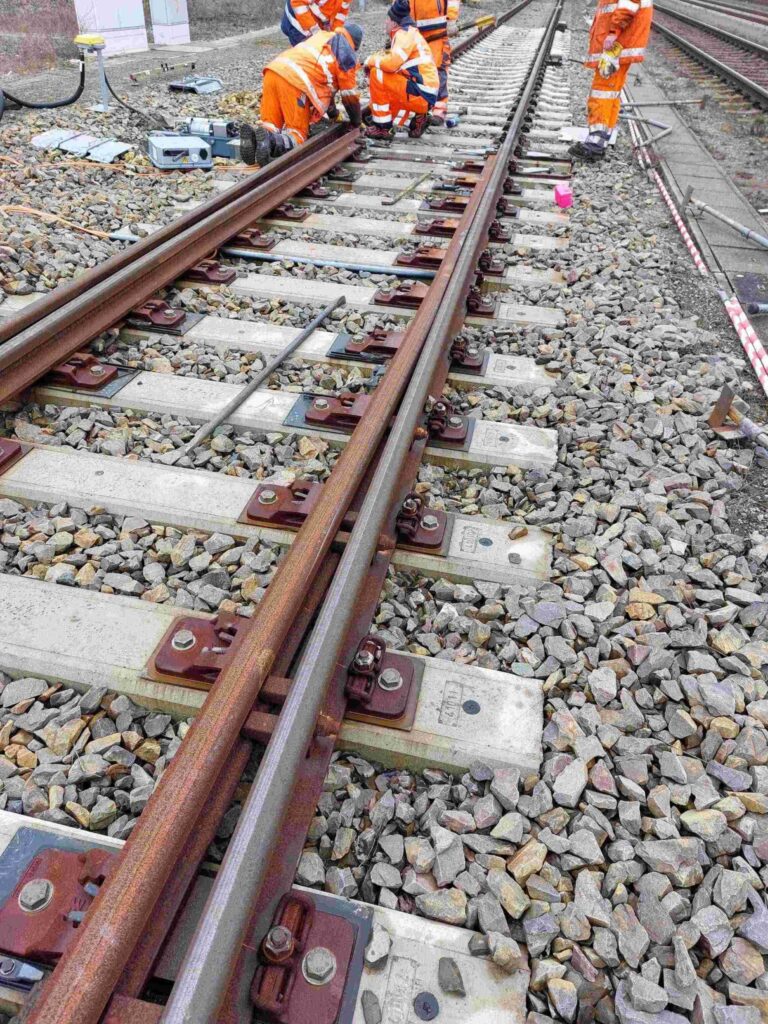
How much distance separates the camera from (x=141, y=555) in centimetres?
230

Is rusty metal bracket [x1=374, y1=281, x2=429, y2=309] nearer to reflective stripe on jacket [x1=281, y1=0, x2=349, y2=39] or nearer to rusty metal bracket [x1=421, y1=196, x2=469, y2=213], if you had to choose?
rusty metal bracket [x1=421, y1=196, x2=469, y2=213]

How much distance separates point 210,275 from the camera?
4059 mm

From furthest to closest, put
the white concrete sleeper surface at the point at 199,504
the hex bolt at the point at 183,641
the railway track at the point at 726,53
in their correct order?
the railway track at the point at 726,53 < the white concrete sleeper surface at the point at 199,504 < the hex bolt at the point at 183,641

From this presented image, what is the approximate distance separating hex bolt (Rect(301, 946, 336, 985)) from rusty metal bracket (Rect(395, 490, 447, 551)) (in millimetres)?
1221

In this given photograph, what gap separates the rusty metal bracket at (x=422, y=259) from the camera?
172 inches

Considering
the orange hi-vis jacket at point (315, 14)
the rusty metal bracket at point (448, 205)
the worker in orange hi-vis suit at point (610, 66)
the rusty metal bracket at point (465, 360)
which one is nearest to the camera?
the rusty metal bracket at point (465, 360)

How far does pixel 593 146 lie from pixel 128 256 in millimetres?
5098

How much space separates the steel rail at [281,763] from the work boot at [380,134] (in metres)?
5.39

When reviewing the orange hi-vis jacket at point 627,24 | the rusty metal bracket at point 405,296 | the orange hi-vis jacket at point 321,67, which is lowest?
the rusty metal bracket at point 405,296

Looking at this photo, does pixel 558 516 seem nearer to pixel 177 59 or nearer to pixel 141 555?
pixel 141 555

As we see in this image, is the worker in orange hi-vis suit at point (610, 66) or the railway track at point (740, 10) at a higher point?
the railway track at point (740, 10)

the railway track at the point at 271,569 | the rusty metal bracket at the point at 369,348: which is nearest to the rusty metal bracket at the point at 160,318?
the railway track at the point at 271,569

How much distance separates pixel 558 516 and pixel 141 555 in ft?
4.49

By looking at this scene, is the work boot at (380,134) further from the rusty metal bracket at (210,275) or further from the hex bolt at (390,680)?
the hex bolt at (390,680)
